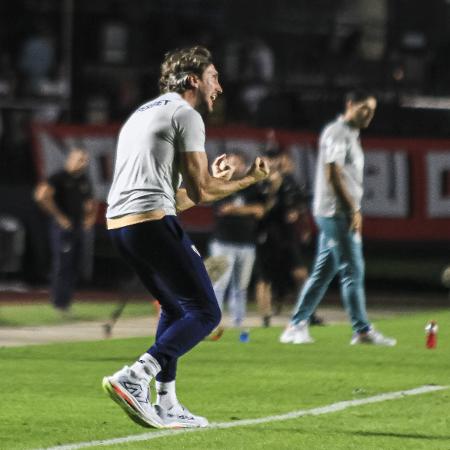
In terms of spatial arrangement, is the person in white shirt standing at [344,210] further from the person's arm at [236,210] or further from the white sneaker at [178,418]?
the white sneaker at [178,418]

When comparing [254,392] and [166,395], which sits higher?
[166,395]

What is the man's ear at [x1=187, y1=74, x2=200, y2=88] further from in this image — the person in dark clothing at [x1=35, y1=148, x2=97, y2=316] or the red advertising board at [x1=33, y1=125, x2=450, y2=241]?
the red advertising board at [x1=33, y1=125, x2=450, y2=241]

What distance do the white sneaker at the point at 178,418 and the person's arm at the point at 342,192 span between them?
5.44 m

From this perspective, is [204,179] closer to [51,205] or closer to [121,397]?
[121,397]

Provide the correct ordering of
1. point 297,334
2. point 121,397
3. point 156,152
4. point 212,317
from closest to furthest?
1. point 121,397
2. point 156,152
3. point 212,317
4. point 297,334

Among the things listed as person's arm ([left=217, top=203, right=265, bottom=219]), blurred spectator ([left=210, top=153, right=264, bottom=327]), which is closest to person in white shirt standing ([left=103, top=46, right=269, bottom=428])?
blurred spectator ([left=210, top=153, right=264, bottom=327])

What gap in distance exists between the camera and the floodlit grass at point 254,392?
29.3 feet

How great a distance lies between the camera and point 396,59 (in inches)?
965

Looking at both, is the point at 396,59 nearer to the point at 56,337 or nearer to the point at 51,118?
the point at 51,118

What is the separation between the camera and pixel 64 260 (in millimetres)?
19609

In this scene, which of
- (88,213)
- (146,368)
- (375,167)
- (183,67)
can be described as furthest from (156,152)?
(375,167)

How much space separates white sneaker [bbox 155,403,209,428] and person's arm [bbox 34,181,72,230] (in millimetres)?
10201

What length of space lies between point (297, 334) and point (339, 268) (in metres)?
0.81

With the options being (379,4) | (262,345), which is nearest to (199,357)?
(262,345)
